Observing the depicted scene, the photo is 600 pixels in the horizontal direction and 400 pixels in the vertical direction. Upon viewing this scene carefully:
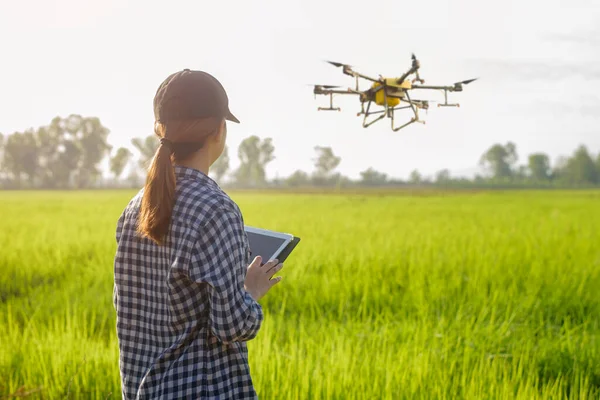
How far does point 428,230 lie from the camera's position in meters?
8.32

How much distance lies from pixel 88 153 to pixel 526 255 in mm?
41001

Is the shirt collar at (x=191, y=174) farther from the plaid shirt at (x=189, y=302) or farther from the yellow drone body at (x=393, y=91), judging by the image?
the yellow drone body at (x=393, y=91)

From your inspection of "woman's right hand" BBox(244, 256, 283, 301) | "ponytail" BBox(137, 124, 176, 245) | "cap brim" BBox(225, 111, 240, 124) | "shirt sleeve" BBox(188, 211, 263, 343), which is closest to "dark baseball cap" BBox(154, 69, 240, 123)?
"cap brim" BBox(225, 111, 240, 124)

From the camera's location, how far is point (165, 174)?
1.38m

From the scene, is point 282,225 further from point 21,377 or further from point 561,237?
point 21,377

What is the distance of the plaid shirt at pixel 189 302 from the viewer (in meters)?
1.36

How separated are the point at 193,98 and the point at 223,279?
0.46 metres

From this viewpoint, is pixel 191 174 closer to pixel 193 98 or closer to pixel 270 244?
pixel 193 98

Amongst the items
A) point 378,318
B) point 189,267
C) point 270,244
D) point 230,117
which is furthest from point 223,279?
point 378,318

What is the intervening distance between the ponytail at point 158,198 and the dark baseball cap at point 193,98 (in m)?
0.11

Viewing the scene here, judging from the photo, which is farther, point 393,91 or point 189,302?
point 189,302

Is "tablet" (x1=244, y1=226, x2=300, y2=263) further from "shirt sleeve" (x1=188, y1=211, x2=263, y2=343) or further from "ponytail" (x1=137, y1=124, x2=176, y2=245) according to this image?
"ponytail" (x1=137, y1=124, x2=176, y2=245)

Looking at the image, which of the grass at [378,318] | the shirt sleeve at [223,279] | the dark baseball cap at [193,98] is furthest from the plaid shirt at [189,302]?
the grass at [378,318]

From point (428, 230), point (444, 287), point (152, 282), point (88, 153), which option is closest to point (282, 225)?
point (428, 230)
